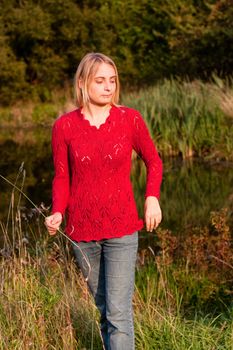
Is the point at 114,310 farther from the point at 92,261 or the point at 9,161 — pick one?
the point at 9,161

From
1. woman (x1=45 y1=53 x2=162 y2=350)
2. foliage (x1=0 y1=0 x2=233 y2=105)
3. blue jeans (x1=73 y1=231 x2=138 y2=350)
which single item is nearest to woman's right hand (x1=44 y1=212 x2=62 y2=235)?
woman (x1=45 y1=53 x2=162 y2=350)

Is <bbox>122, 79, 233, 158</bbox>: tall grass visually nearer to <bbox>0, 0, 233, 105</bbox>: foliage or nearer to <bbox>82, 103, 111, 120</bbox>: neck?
<bbox>82, 103, 111, 120</bbox>: neck

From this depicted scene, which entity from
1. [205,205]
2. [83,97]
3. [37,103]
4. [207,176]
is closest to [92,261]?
[83,97]

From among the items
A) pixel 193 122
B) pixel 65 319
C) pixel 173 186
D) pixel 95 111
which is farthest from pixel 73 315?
pixel 193 122

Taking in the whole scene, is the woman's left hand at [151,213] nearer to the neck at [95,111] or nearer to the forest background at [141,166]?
the neck at [95,111]

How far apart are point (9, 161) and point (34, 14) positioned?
1482 centimetres

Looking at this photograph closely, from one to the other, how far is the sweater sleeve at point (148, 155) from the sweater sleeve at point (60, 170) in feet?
1.05

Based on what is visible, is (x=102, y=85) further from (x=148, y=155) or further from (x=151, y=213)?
(x=151, y=213)

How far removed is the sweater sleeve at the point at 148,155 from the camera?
334 cm

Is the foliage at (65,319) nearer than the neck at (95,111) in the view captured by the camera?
No

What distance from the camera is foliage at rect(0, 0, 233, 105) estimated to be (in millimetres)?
28266

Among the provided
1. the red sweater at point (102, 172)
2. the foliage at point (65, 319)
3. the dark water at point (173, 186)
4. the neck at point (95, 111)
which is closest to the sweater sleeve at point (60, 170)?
the red sweater at point (102, 172)

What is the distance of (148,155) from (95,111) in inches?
12.0

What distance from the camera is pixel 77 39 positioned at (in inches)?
1174
